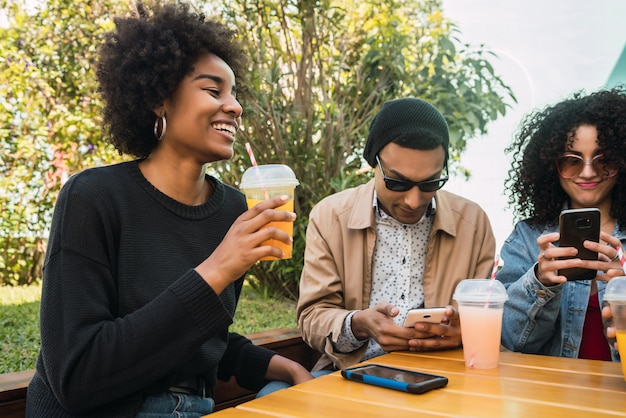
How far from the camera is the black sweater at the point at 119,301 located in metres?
1.53

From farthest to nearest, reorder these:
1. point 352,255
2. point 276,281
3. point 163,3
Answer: point 276,281, point 352,255, point 163,3

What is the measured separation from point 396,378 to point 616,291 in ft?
1.93

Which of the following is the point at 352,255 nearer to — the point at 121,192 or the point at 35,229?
the point at 121,192

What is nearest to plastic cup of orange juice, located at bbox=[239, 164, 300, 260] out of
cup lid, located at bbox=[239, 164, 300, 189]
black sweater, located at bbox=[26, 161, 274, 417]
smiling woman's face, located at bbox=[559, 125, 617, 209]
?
cup lid, located at bbox=[239, 164, 300, 189]

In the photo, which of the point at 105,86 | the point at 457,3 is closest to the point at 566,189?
the point at 105,86

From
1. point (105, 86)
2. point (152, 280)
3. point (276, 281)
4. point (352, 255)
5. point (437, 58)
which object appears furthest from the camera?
point (437, 58)

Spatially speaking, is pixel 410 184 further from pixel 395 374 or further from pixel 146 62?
pixel 146 62

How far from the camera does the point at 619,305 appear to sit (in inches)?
58.6

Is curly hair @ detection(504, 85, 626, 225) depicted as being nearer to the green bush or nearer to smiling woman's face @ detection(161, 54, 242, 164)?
smiling woman's face @ detection(161, 54, 242, 164)

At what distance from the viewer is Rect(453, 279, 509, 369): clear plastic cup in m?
1.75

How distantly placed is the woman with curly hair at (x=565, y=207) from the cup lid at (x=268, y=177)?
0.89m

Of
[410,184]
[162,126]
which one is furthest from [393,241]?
[162,126]

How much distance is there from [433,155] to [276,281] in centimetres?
291

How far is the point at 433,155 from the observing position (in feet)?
7.59
